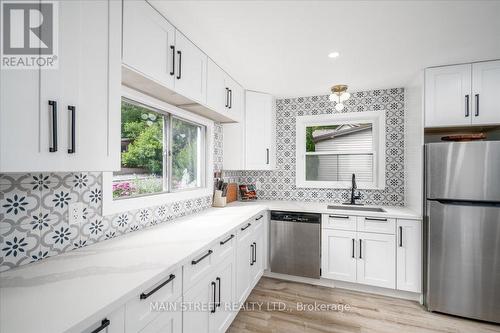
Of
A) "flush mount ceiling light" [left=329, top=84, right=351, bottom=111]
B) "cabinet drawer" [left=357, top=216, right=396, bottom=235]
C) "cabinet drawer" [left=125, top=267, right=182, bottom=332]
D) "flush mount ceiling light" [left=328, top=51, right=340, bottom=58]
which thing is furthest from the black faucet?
"cabinet drawer" [left=125, top=267, right=182, bottom=332]

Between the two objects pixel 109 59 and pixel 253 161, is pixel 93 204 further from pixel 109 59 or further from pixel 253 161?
pixel 253 161

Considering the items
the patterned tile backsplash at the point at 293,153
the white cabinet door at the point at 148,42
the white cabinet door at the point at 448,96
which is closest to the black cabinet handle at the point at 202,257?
the white cabinet door at the point at 148,42

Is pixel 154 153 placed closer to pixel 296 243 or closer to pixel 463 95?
pixel 296 243

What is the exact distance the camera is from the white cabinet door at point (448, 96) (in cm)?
235

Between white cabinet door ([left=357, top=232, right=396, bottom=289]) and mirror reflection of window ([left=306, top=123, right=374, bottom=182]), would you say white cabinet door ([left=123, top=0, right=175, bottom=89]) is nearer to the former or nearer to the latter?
mirror reflection of window ([left=306, top=123, right=374, bottom=182])

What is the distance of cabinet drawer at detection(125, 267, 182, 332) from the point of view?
97cm

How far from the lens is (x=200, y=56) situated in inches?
79.4

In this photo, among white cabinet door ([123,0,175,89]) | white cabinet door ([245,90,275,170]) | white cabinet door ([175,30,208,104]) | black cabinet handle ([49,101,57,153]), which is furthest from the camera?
white cabinet door ([245,90,275,170])

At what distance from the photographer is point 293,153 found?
3.53m

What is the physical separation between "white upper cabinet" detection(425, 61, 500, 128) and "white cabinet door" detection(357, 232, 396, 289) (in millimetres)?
1350

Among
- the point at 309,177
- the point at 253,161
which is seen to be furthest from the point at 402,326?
the point at 253,161

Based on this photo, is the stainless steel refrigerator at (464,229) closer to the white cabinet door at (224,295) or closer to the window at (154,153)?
the white cabinet door at (224,295)

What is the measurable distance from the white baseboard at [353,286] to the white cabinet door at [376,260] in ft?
0.43

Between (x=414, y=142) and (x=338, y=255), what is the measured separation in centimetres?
158
